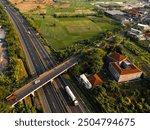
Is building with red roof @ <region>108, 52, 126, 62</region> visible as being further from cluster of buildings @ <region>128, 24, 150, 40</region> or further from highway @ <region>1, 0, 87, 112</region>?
cluster of buildings @ <region>128, 24, 150, 40</region>

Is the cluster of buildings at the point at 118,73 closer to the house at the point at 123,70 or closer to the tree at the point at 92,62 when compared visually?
the house at the point at 123,70

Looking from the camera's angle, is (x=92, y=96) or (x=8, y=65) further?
(x=8, y=65)

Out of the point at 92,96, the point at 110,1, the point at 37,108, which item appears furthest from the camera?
the point at 110,1

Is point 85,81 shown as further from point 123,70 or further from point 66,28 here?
point 66,28

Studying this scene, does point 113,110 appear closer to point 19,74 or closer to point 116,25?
point 19,74

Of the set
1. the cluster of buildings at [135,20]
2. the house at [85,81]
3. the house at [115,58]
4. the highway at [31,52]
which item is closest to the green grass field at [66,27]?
the highway at [31,52]

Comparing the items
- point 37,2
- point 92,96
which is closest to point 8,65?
point 92,96
